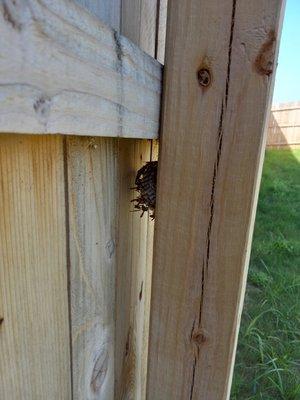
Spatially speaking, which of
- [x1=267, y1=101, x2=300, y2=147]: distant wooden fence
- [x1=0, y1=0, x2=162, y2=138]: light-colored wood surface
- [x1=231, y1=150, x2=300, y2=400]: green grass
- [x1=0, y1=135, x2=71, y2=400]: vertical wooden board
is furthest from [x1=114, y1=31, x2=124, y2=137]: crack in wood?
[x1=267, y1=101, x2=300, y2=147]: distant wooden fence

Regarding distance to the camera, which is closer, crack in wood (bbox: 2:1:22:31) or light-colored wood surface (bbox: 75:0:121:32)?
crack in wood (bbox: 2:1:22:31)

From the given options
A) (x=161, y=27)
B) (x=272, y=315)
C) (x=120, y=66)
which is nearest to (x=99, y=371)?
(x=120, y=66)

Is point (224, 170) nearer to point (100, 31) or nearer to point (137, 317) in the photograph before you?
point (100, 31)

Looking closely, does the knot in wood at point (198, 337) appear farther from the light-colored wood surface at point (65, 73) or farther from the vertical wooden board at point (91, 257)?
the light-colored wood surface at point (65, 73)

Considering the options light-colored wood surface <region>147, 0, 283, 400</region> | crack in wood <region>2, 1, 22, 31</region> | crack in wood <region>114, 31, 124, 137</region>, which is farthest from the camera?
light-colored wood surface <region>147, 0, 283, 400</region>

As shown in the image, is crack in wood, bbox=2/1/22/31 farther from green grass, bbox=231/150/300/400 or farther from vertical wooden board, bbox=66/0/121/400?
green grass, bbox=231/150/300/400

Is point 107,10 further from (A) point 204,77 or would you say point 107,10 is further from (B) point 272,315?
(B) point 272,315

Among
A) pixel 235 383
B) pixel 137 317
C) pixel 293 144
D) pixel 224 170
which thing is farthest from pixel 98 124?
pixel 293 144
